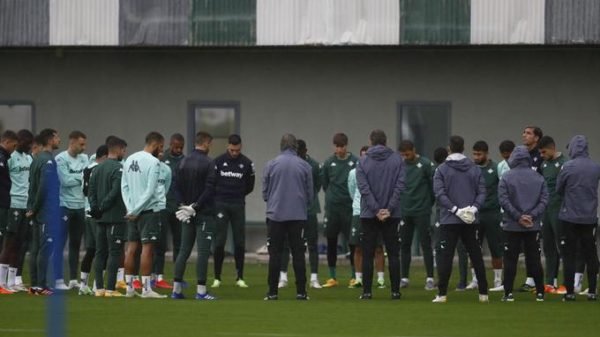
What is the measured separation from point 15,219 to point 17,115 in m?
10.1

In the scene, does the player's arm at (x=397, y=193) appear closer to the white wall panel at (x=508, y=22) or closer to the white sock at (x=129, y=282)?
the white sock at (x=129, y=282)

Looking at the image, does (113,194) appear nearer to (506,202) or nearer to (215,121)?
(506,202)

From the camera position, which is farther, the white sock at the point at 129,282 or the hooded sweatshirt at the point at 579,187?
the white sock at the point at 129,282

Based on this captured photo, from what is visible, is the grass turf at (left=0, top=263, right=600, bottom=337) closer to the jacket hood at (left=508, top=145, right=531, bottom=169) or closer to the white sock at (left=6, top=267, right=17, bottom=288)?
the white sock at (left=6, top=267, right=17, bottom=288)

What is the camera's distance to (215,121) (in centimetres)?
2998

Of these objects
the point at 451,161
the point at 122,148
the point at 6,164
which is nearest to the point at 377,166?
the point at 451,161

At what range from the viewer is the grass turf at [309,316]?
15266 mm

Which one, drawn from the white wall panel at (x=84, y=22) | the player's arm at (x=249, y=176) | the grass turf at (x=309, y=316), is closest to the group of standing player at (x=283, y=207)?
the grass turf at (x=309, y=316)

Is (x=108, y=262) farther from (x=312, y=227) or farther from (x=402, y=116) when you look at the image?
(x=402, y=116)

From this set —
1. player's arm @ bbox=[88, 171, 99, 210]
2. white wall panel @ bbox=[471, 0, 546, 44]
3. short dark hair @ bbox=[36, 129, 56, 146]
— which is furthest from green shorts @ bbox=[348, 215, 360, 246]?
white wall panel @ bbox=[471, 0, 546, 44]

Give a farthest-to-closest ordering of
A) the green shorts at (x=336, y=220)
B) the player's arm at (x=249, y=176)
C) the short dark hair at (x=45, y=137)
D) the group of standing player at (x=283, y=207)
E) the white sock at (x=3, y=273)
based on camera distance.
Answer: the green shorts at (x=336, y=220)
the player's arm at (x=249, y=176)
the white sock at (x=3, y=273)
the short dark hair at (x=45, y=137)
the group of standing player at (x=283, y=207)

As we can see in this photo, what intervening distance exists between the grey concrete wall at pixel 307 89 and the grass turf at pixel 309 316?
8.74 m

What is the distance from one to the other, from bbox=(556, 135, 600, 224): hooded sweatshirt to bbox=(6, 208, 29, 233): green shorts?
7118 mm

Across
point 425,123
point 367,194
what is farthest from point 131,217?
point 425,123
